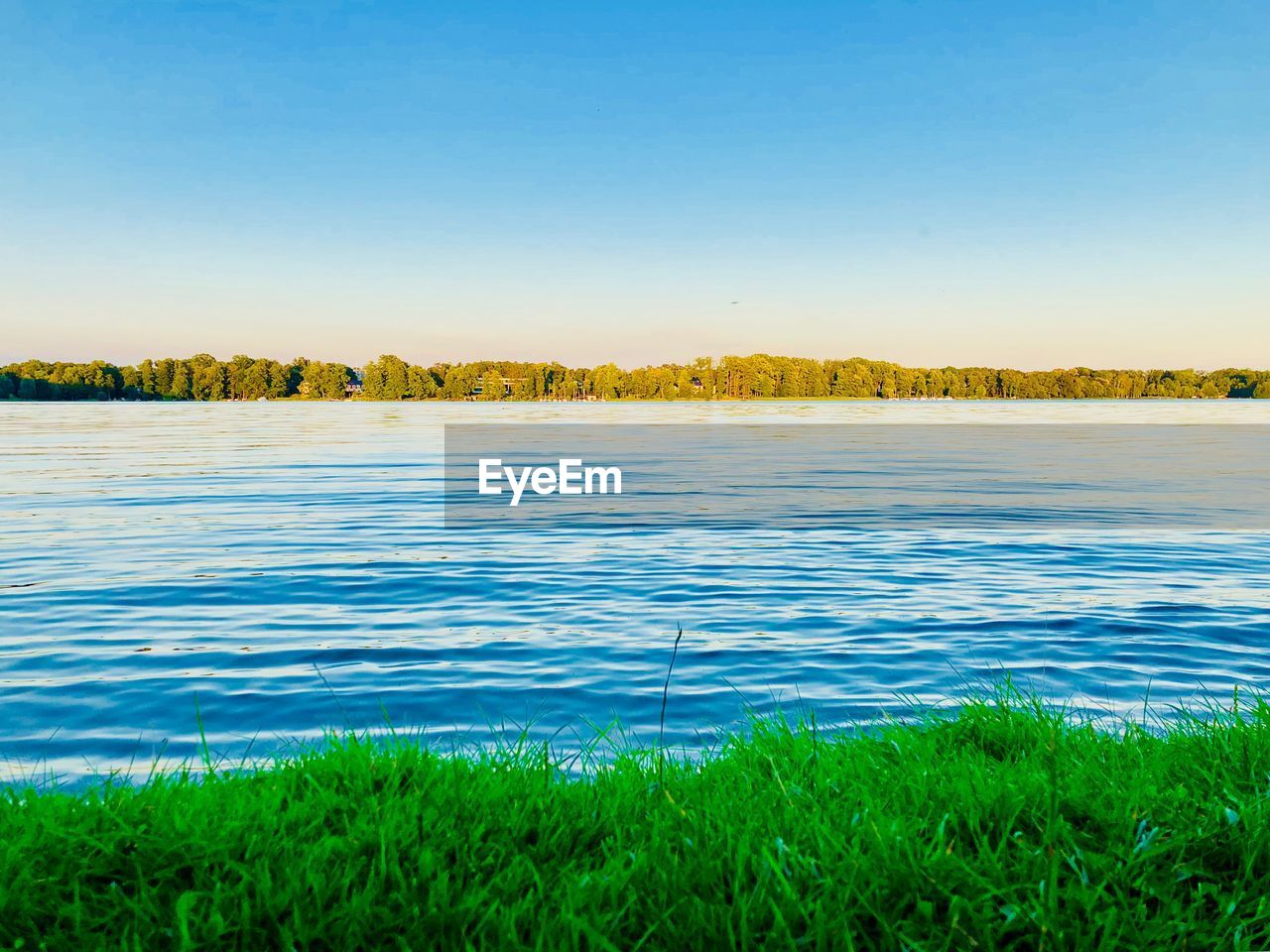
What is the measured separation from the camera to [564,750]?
22.7ft

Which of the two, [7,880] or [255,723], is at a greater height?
[7,880]

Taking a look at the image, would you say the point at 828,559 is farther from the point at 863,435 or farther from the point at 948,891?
the point at 863,435

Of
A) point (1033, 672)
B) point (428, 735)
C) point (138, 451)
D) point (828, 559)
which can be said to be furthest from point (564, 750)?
point (138, 451)

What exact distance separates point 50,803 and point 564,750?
10.5 feet

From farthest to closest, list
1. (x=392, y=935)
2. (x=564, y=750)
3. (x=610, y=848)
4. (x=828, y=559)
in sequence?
(x=828, y=559) < (x=564, y=750) < (x=610, y=848) < (x=392, y=935)

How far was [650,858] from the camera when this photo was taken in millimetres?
4082

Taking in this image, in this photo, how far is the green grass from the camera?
3.63 m
